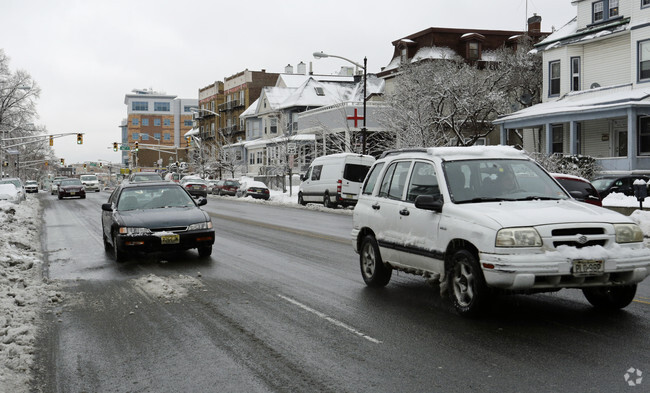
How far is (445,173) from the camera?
800 centimetres

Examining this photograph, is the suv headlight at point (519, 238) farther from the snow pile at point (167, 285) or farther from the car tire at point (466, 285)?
the snow pile at point (167, 285)

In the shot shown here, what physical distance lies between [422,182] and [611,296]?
99.6 inches

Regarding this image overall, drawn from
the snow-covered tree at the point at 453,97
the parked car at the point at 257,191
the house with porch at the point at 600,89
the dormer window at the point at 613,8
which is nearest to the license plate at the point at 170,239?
the house with porch at the point at 600,89

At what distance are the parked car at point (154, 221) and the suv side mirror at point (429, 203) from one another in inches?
238

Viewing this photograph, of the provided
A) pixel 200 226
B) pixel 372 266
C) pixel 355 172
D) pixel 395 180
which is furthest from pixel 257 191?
pixel 395 180

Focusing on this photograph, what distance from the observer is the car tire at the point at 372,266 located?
925 centimetres

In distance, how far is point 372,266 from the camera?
9.45 m

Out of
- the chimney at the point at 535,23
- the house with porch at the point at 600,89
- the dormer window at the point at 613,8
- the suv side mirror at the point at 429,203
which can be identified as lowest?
the suv side mirror at the point at 429,203

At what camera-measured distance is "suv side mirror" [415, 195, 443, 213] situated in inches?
300

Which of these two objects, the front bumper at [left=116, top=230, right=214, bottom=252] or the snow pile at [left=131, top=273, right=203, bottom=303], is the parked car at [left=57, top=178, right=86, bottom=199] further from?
the snow pile at [left=131, top=273, right=203, bottom=303]

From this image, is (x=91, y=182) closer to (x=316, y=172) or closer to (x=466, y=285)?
(x=316, y=172)

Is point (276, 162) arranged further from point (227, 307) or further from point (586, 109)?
point (227, 307)

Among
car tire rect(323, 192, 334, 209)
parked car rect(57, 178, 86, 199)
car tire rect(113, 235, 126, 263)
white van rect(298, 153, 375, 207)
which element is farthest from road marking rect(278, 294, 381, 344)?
parked car rect(57, 178, 86, 199)

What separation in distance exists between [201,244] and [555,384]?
8.70m
